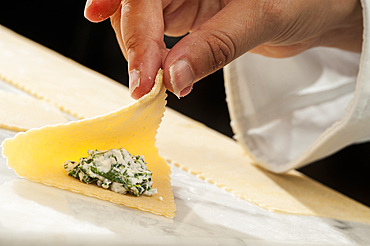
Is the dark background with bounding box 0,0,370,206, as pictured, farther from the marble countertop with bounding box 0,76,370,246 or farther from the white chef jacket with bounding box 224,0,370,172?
the marble countertop with bounding box 0,76,370,246

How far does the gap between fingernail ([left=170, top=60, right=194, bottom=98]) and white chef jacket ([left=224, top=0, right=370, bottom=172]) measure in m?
0.58

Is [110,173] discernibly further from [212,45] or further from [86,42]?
[86,42]

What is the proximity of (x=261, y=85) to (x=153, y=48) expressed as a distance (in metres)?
0.63

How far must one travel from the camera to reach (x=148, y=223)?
584 mm

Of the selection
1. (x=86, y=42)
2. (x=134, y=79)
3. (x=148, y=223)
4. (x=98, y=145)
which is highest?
(x=86, y=42)

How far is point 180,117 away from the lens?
1.60 meters

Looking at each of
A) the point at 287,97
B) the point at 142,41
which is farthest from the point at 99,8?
the point at 287,97

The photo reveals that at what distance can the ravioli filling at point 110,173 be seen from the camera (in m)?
0.66

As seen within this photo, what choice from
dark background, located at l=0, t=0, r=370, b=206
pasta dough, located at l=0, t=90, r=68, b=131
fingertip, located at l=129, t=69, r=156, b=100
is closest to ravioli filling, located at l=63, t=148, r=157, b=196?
fingertip, located at l=129, t=69, r=156, b=100

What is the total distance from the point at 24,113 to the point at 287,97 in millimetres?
769

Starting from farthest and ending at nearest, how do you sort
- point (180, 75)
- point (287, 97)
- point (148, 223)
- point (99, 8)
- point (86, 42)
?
point (86, 42)
point (287, 97)
point (99, 8)
point (180, 75)
point (148, 223)

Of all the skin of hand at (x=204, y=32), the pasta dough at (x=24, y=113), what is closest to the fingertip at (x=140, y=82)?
the skin of hand at (x=204, y=32)

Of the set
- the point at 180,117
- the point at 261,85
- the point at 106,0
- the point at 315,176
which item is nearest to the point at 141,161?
the point at 106,0

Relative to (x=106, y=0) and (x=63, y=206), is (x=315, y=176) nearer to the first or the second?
(x=106, y=0)
